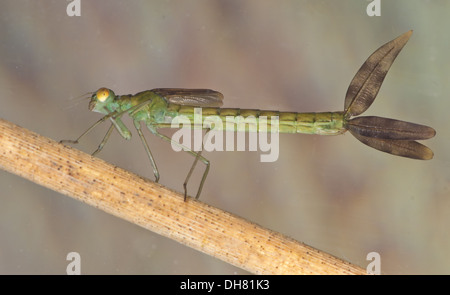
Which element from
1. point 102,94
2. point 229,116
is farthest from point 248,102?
point 102,94

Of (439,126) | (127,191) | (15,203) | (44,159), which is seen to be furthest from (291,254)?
(15,203)

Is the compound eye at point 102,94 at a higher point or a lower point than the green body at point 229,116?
higher

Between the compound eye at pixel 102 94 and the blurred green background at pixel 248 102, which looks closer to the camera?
the compound eye at pixel 102 94

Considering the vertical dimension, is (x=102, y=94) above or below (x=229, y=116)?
above

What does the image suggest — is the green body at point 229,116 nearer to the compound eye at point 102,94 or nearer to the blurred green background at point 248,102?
the compound eye at point 102,94

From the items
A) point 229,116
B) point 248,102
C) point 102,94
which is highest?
point 248,102

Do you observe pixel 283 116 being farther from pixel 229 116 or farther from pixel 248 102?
pixel 248 102

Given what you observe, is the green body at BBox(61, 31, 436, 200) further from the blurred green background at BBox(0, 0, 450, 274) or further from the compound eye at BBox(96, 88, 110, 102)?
the blurred green background at BBox(0, 0, 450, 274)

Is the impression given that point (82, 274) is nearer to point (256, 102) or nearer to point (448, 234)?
point (256, 102)

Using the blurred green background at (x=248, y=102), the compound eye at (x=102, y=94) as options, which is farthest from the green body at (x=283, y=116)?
the blurred green background at (x=248, y=102)

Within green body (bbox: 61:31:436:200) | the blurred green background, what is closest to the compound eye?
green body (bbox: 61:31:436:200)
